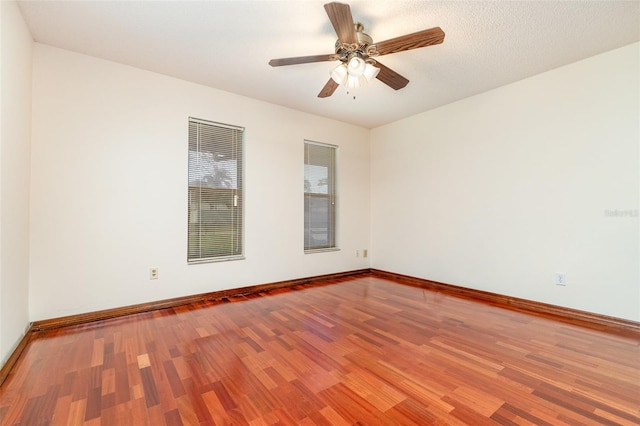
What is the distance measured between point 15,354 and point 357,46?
3.29 metres

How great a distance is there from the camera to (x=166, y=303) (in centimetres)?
306

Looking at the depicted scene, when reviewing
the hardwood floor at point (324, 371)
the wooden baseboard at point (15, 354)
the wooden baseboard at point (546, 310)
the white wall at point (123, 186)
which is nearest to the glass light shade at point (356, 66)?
the white wall at point (123, 186)

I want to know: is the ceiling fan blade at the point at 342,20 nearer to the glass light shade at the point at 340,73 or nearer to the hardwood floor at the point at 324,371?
the glass light shade at the point at 340,73

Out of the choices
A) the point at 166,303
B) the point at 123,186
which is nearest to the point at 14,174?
the point at 123,186

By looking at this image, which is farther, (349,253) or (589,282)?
(349,253)

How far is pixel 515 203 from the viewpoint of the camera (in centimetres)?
326

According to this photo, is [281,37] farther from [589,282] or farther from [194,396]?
[589,282]

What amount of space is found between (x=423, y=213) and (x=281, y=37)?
3.05m

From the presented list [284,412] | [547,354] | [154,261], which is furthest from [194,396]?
[547,354]

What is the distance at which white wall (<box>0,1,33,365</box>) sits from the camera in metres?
1.84

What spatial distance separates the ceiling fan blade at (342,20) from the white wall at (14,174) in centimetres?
209

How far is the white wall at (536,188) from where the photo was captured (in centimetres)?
259

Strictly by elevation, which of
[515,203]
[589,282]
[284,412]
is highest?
[515,203]

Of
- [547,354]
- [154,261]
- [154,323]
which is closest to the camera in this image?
[547,354]
